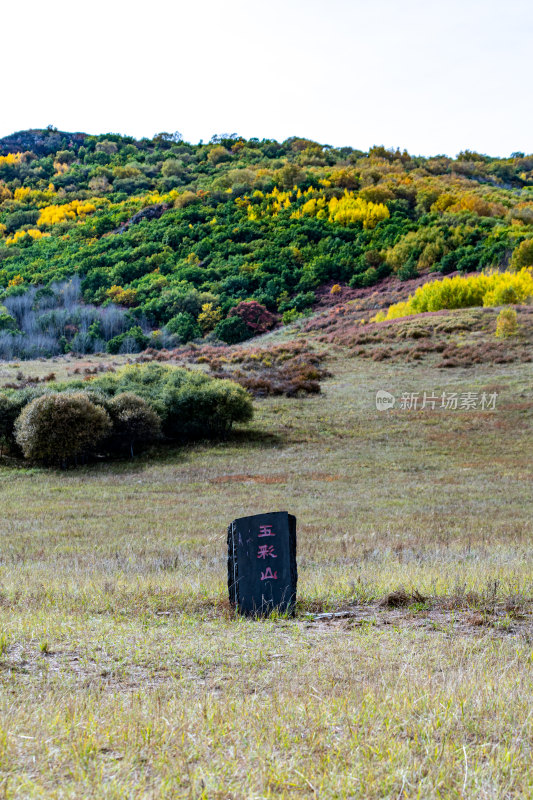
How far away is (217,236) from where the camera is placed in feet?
339

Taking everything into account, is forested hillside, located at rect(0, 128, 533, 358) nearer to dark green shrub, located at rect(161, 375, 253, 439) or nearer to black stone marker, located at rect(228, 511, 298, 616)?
dark green shrub, located at rect(161, 375, 253, 439)

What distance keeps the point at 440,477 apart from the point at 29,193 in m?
133

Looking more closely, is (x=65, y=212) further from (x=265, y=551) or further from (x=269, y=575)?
(x=269, y=575)

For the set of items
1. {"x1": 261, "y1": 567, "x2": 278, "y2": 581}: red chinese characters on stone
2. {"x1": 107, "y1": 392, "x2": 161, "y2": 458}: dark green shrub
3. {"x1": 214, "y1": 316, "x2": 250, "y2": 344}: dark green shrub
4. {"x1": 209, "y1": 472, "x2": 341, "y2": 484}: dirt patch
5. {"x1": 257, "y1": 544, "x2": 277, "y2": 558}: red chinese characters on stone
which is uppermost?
{"x1": 214, "y1": 316, "x2": 250, "y2": 344}: dark green shrub

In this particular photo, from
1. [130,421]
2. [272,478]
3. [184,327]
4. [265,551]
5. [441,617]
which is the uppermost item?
[184,327]

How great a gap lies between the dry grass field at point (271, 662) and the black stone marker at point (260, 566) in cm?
28

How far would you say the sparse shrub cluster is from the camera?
2684 centimetres

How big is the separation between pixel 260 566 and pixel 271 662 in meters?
1.98

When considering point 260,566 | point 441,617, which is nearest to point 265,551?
point 260,566

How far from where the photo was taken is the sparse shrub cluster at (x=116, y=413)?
1057 inches

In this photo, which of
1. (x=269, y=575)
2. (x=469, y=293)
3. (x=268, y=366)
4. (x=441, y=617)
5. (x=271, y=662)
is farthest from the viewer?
(x=469, y=293)

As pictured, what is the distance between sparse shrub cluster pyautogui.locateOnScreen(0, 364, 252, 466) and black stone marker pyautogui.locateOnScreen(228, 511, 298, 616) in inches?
834

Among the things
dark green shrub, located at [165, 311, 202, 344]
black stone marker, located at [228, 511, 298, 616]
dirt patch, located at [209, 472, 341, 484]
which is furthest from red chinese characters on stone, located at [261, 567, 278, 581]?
dark green shrub, located at [165, 311, 202, 344]

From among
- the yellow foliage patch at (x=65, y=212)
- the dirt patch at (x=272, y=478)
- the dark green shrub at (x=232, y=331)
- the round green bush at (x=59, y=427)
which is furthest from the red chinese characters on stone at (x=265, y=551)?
the yellow foliage patch at (x=65, y=212)
